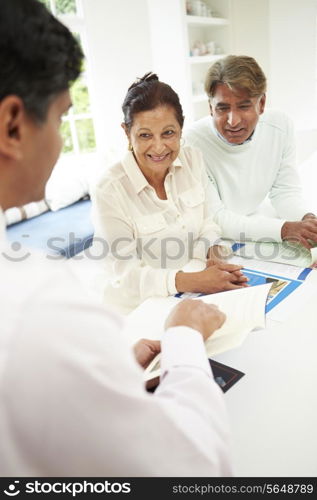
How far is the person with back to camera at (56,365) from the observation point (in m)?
0.43

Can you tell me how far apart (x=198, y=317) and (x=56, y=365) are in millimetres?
452

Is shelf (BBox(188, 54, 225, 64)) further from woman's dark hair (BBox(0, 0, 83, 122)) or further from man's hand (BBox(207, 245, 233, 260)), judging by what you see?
woman's dark hair (BBox(0, 0, 83, 122))

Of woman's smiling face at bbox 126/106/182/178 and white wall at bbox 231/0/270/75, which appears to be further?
white wall at bbox 231/0/270/75

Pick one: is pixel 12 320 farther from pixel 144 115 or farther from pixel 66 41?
pixel 144 115

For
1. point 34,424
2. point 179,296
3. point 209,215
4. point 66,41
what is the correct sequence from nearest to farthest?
point 34,424 < point 66,41 < point 179,296 < point 209,215

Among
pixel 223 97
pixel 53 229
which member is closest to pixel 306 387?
pixel 223 97

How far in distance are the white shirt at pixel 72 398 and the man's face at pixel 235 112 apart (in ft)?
4.49

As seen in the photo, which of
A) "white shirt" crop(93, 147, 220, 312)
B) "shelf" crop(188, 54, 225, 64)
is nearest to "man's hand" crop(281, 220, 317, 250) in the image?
"white shirt" crop(93, 147, 220, 312)

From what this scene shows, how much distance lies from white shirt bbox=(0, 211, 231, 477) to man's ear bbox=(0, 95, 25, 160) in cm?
14

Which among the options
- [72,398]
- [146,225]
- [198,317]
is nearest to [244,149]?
[146,225]

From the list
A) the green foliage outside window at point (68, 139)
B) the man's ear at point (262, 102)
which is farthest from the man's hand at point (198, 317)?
the green foliage outside window at point (68, 139)

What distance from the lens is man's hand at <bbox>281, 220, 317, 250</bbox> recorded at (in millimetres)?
1425

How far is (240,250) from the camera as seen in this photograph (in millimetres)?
1477

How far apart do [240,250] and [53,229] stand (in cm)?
183
